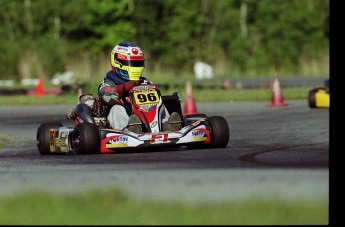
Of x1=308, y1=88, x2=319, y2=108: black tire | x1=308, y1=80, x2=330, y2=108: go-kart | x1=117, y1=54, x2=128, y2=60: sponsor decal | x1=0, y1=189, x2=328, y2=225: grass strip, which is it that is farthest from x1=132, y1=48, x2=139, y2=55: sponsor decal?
x1=308, y1=88, x2=319, y2=108: black tire

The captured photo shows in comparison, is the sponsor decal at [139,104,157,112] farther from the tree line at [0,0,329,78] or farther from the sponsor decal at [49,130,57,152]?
the tree line at [0,0,329,78]

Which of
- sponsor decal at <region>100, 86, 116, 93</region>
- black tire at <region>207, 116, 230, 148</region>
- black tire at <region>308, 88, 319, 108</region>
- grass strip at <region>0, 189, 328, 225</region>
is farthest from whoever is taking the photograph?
black tire at <region>308, 88, 319, 108</region>

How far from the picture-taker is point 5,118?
22.5 metres

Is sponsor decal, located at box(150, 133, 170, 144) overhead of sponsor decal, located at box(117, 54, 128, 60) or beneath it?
beneath

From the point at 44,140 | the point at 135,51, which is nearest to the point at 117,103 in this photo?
the point at 135,51

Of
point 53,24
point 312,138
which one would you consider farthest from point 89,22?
point 312,138

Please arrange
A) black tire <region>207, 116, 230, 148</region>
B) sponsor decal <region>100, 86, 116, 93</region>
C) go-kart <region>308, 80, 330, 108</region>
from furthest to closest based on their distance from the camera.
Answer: go-kart <region>308, 80, 330, 108</region>
sponsor decal <region>100, 86, 116, 93</region>
black tire <region>207, 116, 230, 148</region>

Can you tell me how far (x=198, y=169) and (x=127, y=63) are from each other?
376 centimetres

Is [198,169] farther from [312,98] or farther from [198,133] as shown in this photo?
[312,98]

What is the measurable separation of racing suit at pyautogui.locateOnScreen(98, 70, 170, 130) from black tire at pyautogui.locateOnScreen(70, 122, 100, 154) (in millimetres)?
595

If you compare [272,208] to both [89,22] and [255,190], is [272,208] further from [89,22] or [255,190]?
[89,22]

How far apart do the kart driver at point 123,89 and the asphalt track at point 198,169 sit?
0.39 meters

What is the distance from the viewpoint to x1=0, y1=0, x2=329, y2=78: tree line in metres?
48.7

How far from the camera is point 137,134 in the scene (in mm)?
12844
